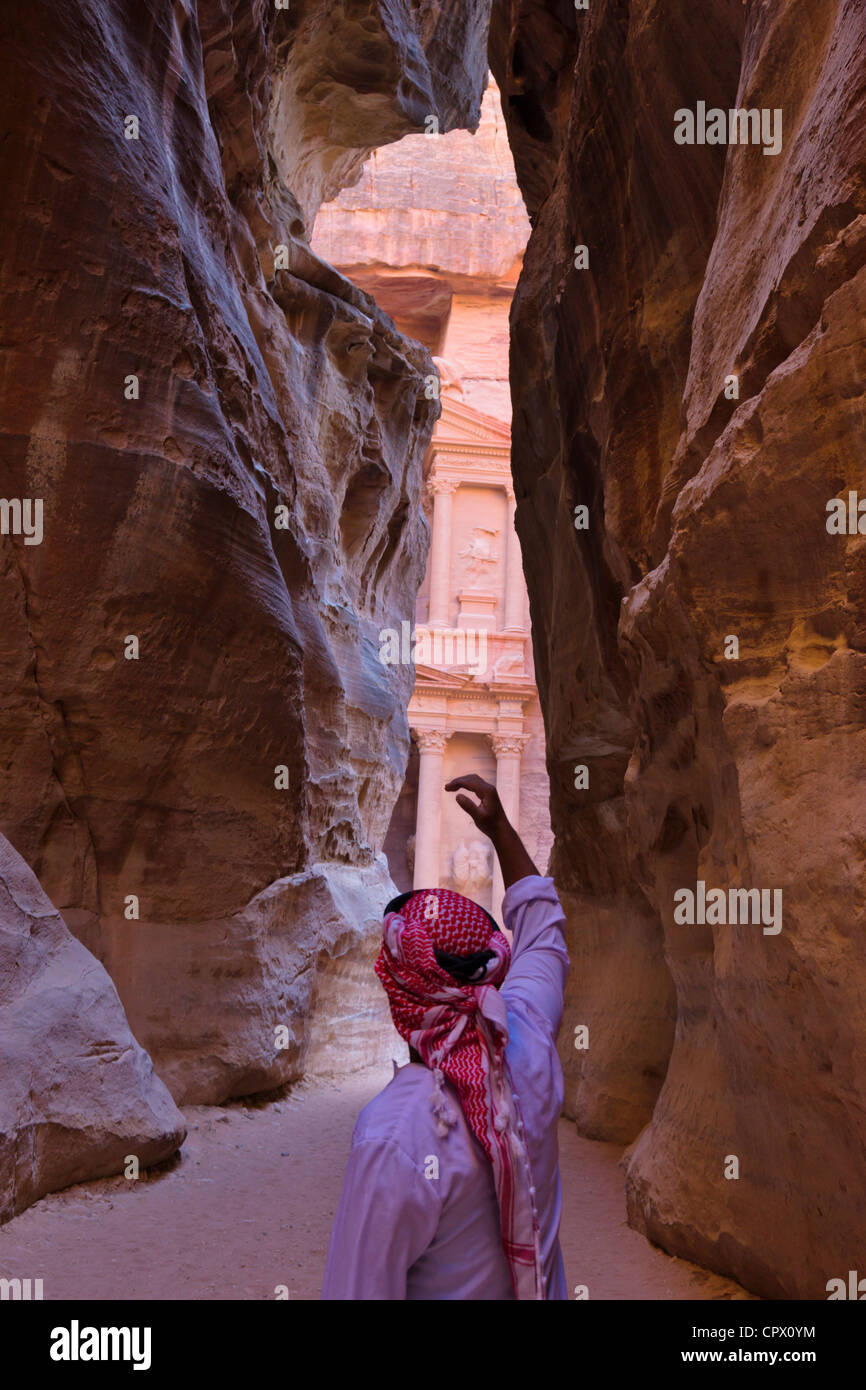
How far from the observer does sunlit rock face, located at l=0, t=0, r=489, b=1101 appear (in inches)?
305

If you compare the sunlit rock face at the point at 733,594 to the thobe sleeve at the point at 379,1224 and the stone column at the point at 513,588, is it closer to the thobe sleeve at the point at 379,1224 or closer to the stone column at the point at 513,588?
the thobe sleeve at the point at 379,1224

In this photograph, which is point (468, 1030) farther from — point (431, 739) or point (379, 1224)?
point (431, 739)

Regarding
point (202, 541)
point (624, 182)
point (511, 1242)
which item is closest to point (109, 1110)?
point (202, 541)

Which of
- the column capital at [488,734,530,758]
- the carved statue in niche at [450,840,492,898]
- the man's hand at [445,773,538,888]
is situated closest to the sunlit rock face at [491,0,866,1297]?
the man's hand at [445,773,538,888]

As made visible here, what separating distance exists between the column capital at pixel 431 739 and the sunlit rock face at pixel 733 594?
21.0 meters

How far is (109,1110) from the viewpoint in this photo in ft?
21.7

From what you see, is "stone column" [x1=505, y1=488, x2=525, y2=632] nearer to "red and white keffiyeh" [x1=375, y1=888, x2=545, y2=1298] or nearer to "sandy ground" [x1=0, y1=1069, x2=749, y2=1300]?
"sandy ground" [x1=0, y1=1069, x2=749, y2=1300]

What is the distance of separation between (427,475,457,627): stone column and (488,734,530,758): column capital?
3881mm

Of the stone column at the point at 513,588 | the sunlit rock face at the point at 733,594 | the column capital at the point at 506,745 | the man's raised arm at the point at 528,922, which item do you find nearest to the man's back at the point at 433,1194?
the man's raised arm at the point at 528,922

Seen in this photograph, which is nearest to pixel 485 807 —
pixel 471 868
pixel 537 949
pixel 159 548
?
pixel 537 949

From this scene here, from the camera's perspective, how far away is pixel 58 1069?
20.9 feet

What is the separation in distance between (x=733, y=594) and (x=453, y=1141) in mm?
2779

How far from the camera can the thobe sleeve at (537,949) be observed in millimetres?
2461

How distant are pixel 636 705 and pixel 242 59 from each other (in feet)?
27.9
